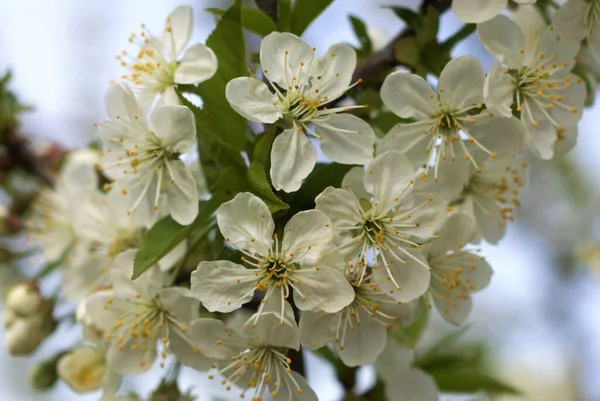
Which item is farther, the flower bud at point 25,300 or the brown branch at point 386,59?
the flower bud at point 25,300

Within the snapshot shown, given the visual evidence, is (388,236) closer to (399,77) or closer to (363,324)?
(363,324)

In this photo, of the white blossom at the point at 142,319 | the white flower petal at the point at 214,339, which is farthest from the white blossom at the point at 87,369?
the white flower petal at the point at 214,339

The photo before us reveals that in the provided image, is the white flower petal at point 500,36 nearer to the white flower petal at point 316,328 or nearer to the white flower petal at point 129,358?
the white flower petal at point 316,328

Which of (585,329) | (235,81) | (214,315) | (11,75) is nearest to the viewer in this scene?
(235,81)

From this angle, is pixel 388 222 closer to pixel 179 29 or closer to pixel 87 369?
pixel 179 29

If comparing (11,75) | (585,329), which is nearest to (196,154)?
(11,75)

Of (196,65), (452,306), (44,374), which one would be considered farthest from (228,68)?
(44,374)
